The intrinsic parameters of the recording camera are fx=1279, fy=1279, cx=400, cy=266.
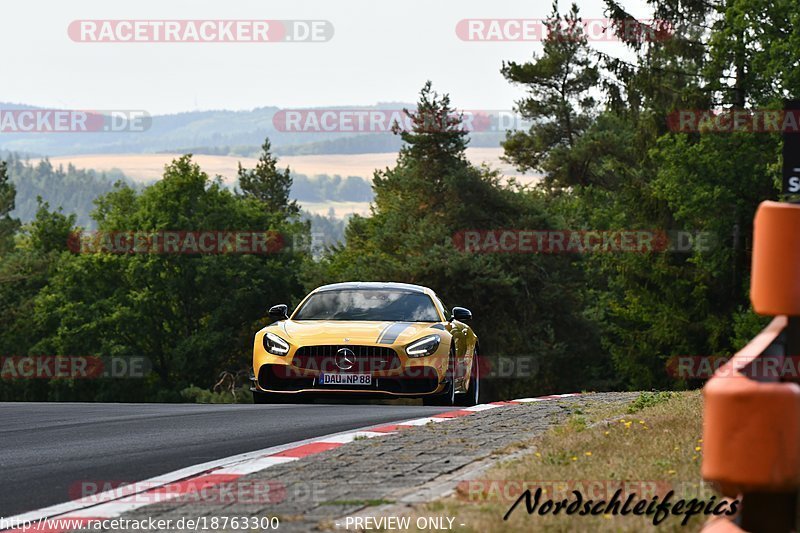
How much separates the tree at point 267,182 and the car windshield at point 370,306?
96192mm

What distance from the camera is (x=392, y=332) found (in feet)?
46.9

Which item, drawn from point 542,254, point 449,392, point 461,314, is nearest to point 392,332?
point 449,392

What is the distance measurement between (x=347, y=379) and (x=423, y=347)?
911 millimetres

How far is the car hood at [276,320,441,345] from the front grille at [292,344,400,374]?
0.07 meters

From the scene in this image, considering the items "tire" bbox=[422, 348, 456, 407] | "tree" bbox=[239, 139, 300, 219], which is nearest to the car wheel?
"tire" bbox=[422, 348, 456, 407]

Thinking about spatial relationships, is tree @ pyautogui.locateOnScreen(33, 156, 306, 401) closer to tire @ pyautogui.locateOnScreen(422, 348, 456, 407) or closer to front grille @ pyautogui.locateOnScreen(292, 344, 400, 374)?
tire @ pyautogui.locateOnScreen(422, 348, 456, 407)

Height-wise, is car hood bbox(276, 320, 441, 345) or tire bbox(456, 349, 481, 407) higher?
car hood bbox(276, 320, 441, 345)

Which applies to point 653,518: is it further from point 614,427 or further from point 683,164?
point 683,164

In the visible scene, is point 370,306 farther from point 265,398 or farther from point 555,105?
point 555,105

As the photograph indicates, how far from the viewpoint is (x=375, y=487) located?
6.92m

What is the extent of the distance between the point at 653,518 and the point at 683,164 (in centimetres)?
3847

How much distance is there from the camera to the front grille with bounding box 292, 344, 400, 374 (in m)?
14.0

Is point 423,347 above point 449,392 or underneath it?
above

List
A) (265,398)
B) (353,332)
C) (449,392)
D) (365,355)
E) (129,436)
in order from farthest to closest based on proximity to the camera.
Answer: (265,398) → (449,392) → (353,332) → (365,355) → (129,436)
